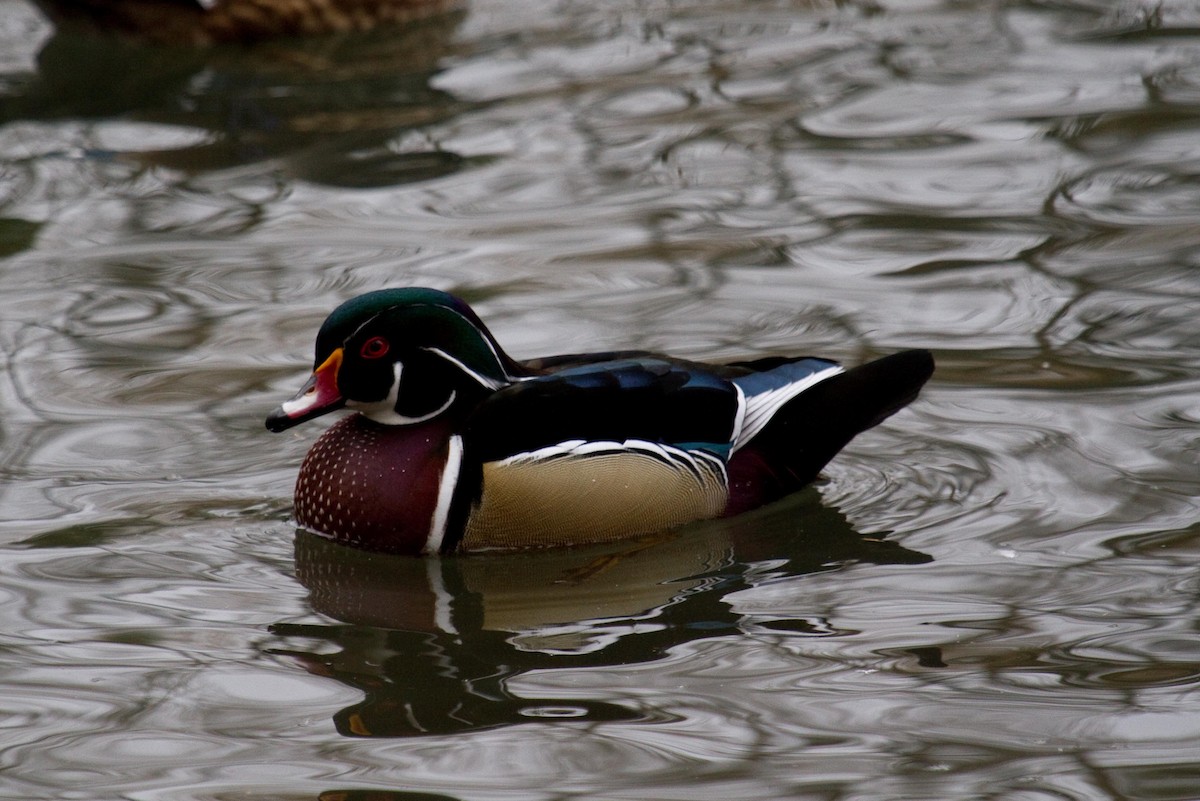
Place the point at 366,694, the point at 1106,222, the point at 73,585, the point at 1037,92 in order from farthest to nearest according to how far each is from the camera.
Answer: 1. the point at 1037,92
2. the point at 1106,222
3. the point at 73,585
4. the point at 366,694

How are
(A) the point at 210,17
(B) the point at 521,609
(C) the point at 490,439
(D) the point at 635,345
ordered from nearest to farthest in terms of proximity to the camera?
(B) the point at 521,609 < (C) the point at 490,439 < (D) the point at 635,345 < (A) the point at 210,17

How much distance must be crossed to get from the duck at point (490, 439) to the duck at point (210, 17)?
17.4 feet

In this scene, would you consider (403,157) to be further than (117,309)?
Yes

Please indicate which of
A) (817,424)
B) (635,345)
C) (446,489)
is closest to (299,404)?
(446,489)

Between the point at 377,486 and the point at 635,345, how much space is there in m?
1.57

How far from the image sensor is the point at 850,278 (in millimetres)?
6621

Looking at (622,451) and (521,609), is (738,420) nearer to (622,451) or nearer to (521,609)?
(622,451)

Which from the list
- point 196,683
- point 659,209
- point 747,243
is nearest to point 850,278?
point 747,243

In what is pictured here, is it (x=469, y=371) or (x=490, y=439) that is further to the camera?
(x=469, y=371)

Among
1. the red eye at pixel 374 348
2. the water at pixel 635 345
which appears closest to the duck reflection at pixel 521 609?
the water at pixel 635 345

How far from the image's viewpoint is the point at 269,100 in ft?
29.4

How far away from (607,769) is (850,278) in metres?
3.25

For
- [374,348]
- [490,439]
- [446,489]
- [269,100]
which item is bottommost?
[446,489]

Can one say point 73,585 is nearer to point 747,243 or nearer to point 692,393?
point 692,393
